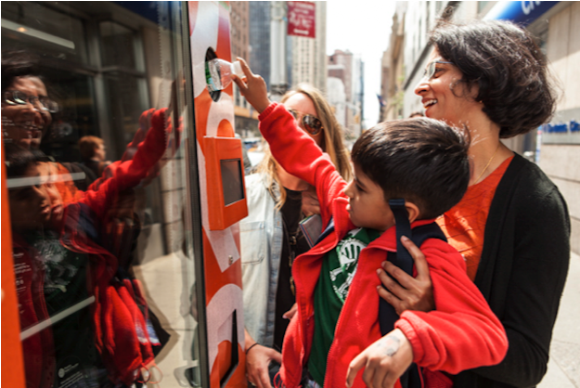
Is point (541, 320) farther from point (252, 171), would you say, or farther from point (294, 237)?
point (252, 171)

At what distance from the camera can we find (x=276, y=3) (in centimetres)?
712

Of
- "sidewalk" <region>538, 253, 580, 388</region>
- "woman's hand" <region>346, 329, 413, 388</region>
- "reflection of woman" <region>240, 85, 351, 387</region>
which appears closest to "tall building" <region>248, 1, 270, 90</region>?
"sidewalk" <region>538, 253, 580, 388</region>

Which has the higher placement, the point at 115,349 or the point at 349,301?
the point at 349,301

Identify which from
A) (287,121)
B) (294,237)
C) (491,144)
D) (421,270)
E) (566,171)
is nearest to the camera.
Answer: (421,270)

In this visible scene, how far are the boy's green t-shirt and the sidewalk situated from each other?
7.58 feet

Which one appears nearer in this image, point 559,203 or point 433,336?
point 433,336

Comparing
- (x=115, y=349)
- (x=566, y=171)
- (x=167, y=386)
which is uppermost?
(x=566, y=171)

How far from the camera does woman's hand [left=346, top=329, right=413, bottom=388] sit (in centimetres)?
81

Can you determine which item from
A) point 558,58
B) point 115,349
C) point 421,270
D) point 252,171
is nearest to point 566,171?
point 558,58

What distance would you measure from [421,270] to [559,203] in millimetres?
462

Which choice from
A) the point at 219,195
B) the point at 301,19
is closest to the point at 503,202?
the point at 219,195

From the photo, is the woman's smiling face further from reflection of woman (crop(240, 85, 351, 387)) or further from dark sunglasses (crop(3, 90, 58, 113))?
dark sunglasses (crop(3, 90, 58, 113))

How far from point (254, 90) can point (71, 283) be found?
3.41ft

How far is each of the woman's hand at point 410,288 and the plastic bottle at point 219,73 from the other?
78 cm
